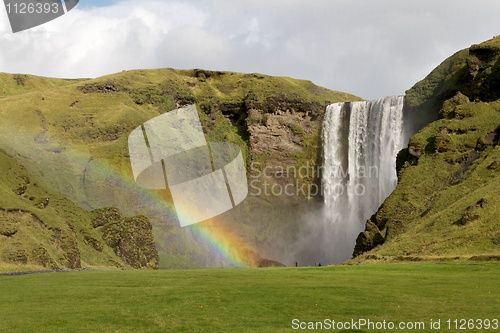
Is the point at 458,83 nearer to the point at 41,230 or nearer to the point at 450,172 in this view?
the point at 450,172

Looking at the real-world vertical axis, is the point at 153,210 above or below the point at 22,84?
below

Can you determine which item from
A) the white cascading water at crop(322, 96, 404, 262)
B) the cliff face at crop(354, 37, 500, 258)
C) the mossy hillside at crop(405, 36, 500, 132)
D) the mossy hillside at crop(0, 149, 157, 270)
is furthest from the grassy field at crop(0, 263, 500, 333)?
the white cascading water at crop(322, 96, 404, 262)

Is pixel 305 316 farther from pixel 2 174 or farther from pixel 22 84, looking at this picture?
pixel 22 84

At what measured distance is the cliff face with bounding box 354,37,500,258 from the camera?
6812 cm

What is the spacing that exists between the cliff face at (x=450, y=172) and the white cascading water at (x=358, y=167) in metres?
6.58

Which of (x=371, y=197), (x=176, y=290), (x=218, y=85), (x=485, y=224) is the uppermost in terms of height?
(x=218, y=85)

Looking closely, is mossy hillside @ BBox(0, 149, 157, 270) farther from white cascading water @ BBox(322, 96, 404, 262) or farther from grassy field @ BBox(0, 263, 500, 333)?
white cascading water @ BBox(322, 96, 404, 262)

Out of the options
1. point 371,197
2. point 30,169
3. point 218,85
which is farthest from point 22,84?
point 371,197

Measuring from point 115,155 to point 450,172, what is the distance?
230 feet

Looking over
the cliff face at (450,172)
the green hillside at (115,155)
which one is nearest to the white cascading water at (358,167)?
the cliff face at (450,172)

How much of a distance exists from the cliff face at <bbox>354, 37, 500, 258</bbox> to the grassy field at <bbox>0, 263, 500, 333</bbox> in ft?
64.0

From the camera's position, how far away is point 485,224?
2643 inches

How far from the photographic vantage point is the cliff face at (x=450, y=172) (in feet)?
224

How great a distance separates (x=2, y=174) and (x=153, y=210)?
3662cm
